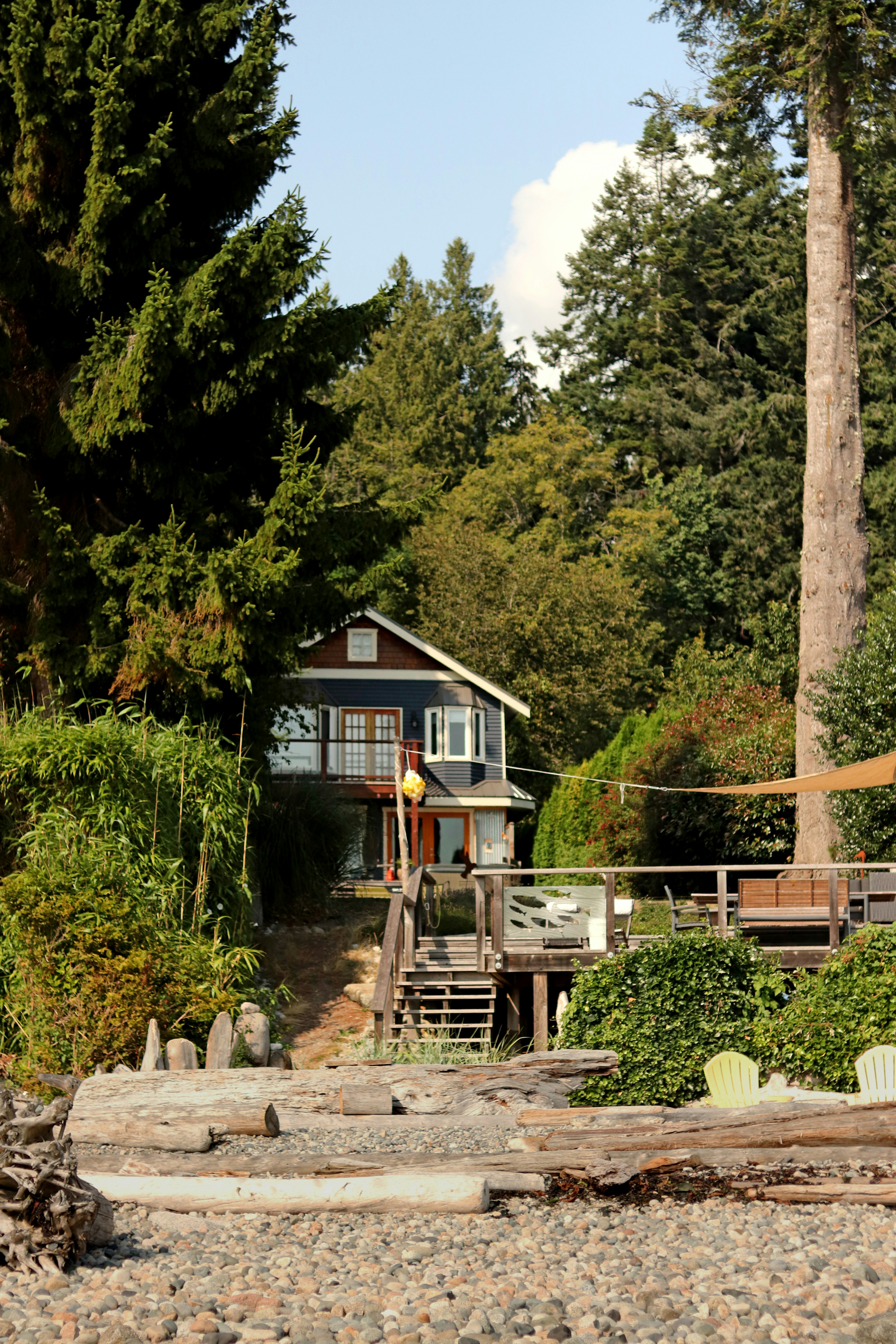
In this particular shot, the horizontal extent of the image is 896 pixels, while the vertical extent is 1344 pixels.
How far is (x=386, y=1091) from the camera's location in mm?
8742

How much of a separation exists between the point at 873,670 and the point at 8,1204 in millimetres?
13437

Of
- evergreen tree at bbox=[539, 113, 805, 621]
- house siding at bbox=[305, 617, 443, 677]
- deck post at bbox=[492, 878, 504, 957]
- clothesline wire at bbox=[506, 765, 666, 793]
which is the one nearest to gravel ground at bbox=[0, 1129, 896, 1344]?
deck post at bbox=[492, 878, 504, 957]

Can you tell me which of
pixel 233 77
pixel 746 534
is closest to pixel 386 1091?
pixel 233 77

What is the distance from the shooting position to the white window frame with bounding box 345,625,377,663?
102 feet

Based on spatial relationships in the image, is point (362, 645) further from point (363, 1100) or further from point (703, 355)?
point (363, 1100)

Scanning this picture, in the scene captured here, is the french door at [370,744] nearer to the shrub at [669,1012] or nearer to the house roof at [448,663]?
the house roof at [448,663]

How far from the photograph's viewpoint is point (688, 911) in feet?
51.3

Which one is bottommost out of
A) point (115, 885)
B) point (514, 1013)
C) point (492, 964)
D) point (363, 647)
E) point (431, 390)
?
point (514, 1013)

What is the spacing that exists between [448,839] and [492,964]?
19241 mm

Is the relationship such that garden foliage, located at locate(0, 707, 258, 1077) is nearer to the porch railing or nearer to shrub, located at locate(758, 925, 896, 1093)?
the porch railing

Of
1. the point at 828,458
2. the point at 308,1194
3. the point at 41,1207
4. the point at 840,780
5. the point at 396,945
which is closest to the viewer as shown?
the point at 41,1207

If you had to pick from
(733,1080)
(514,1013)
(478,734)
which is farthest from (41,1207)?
(478,734)

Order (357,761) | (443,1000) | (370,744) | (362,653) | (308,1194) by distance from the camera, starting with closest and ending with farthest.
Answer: (308,1194) → (443,1000) → (370,744) → (357,761) → (362,653)

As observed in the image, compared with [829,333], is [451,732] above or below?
below
